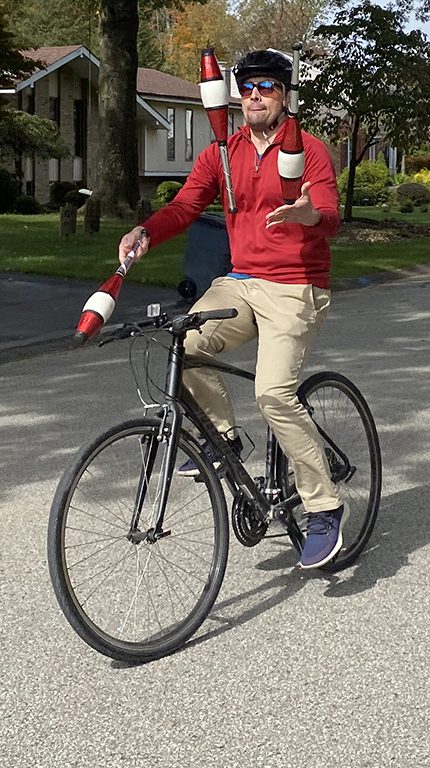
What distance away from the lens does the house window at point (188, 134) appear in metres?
56.7

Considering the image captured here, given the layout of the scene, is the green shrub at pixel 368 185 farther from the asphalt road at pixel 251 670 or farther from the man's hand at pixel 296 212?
the man's hand at pixel 296 212

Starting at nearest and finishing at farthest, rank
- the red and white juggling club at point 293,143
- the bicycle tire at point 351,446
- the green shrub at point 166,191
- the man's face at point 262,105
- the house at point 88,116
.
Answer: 1. the red and white juggling club at point 293,143
2. the man's face at point 262,105
3. the bicycle tire at point 351,446
4. the house at point 88,116
5. the green shrub at point 166,191

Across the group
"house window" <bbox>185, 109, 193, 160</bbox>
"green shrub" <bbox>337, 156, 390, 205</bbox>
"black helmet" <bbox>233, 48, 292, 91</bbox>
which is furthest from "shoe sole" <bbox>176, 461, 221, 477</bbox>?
"house window" <bbox>185, 109, 193, 160</bbox>

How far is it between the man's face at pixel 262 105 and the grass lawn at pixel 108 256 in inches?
452

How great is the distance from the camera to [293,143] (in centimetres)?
400

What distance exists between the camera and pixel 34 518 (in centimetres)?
632

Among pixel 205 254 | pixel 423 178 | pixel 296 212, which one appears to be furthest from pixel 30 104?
pixel 296 212

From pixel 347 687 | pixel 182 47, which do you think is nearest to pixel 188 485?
pixel 347 687

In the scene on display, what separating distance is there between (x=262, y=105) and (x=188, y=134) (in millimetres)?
53002

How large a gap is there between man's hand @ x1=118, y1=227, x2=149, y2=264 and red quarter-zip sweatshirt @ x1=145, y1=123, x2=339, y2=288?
0.16 meters

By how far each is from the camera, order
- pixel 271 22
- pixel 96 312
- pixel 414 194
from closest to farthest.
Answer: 1. pixel 96 312
2. pixel 414 194
3. pixel 271 22

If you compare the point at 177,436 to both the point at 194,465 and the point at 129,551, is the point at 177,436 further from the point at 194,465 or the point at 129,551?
the point at 129,551

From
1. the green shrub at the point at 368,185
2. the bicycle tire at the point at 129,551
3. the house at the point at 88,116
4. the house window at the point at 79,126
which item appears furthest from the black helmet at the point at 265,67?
the green shrub at the point at 368,185

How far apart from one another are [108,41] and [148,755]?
86.4ft
